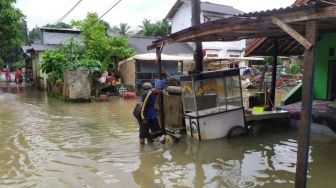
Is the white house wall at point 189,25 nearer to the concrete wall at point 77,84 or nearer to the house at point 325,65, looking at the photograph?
the concrete wall at point 77,84

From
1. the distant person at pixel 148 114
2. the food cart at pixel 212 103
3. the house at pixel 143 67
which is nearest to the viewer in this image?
the distant person at pixel 148 114

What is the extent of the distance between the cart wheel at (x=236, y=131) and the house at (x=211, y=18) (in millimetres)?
22375

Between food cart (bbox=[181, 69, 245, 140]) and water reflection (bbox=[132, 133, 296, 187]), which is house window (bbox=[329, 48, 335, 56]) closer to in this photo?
water reflection (bbox=[132, 133, 296, 187])

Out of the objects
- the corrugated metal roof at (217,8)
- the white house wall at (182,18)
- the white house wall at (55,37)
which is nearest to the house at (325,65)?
the corrugated metal roof at (217,8)

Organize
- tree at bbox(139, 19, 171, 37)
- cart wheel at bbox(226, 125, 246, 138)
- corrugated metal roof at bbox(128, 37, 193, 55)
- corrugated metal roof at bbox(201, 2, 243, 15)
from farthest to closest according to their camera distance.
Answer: tree at bbox(139, 19, 171, 37), corrugated metal roof at bbox(201, 2, 243, 15), corrugated metal roof at bbox(128, 37, 193, 55), cart wheel at bbox(226, 125, 246, 138)

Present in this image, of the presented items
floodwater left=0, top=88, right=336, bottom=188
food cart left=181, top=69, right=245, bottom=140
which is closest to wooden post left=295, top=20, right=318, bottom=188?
floodwater left=0, top=88, right=336, bottom=188

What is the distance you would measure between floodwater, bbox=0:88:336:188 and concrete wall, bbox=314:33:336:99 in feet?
11.2

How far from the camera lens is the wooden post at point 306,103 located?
4773mm

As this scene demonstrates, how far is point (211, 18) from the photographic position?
105 feet

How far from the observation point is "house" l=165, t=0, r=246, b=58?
32.5 metres

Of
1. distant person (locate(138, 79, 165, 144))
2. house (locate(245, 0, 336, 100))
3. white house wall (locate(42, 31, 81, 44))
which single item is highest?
Answer: white house wall (locate(42, 31, 81, 44))

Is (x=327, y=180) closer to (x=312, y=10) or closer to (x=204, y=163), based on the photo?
(x=204, y=163)

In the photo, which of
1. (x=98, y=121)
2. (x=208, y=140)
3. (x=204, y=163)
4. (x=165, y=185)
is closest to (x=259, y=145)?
(x=208, y=140)

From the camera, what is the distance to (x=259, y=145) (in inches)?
360
